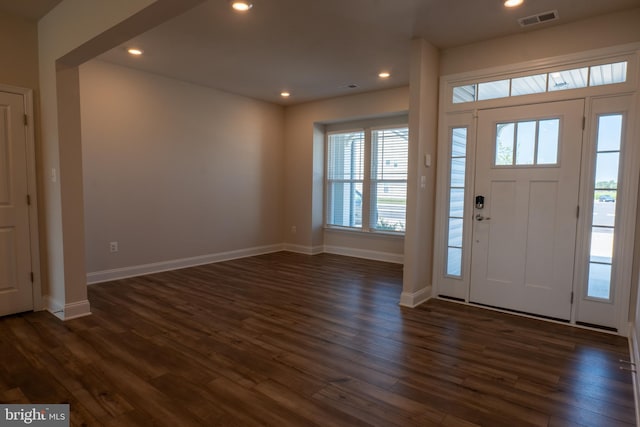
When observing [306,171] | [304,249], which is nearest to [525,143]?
[306,171]

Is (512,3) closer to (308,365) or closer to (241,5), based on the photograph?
(241,5)

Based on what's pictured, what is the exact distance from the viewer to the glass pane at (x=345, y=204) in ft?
21.8

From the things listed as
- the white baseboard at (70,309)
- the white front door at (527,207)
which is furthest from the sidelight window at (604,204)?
the white baseboard at (70,309)

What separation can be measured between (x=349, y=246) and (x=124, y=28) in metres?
4.95

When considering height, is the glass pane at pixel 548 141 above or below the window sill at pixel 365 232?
above

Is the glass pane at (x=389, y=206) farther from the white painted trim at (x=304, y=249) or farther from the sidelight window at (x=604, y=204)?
the sidelight window at (x=604, y=204)

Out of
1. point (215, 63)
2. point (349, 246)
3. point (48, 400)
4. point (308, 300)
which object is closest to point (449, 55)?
point (215, 63)

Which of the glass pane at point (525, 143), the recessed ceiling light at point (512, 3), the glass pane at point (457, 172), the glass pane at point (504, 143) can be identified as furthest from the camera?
the glass pane at point (457, 172)

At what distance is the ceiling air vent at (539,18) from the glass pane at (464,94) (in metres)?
0.71

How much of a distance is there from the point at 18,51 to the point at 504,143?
4673 mm

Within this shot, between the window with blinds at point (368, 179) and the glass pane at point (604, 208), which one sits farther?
the window with blinds at point (368, 179)

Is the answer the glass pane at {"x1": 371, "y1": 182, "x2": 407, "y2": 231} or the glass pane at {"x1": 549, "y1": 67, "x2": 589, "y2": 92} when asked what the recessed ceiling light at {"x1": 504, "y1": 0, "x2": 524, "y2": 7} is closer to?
the glass pane at {"x1": 549, "y1": 67, "x2": 589, "y2": 92}

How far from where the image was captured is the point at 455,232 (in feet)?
13.2

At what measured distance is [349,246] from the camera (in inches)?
266
